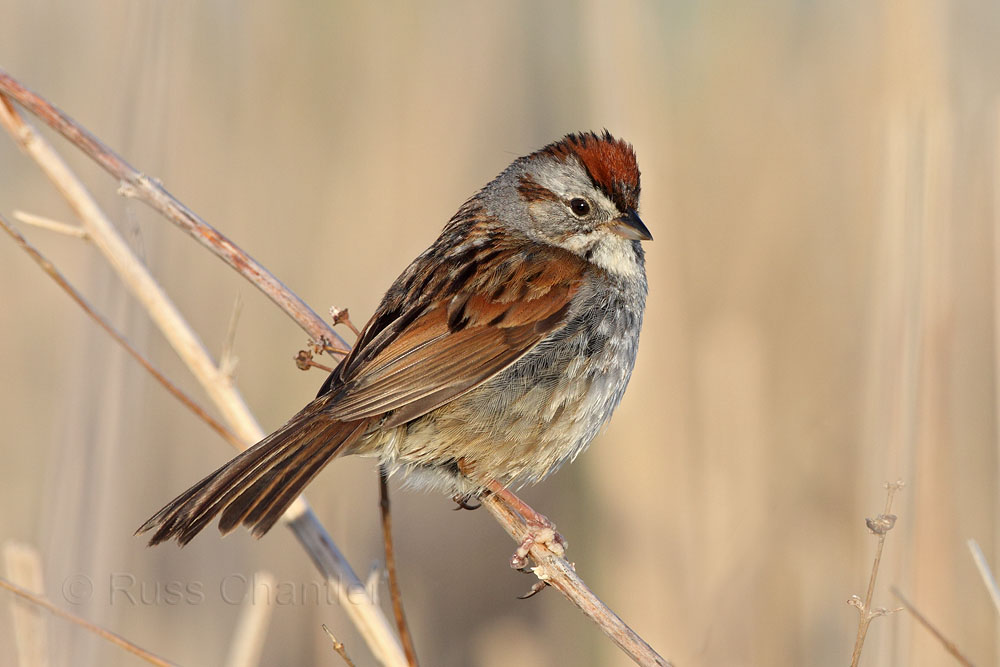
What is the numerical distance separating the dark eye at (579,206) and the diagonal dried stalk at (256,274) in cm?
71

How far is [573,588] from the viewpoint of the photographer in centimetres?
193

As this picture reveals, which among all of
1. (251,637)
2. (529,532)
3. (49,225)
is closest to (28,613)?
(251,637)

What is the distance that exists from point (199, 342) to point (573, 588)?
0.88 metres

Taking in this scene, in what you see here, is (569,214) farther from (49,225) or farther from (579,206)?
(49,225)

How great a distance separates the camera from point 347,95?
3721 mm

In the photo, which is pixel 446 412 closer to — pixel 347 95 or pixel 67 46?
pixel 347 95

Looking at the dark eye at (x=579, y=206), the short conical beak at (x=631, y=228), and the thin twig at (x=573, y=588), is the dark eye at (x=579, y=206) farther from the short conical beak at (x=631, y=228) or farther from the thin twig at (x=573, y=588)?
the thin twig at (x=573, y=588)

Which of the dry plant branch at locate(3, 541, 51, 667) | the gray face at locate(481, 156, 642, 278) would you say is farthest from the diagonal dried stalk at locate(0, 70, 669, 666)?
the gray face at locate(481, 156, 642, 278)

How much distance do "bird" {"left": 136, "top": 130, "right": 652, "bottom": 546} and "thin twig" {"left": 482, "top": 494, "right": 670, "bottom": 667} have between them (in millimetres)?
80

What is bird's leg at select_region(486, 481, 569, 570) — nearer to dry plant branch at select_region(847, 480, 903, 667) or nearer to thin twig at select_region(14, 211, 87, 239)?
dry plant branch at select_region(847, 480, 903, 667)

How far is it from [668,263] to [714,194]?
85 cm

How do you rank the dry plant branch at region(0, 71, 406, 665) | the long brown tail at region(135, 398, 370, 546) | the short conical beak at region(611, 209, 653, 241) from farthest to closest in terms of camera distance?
the short conical beak at region(611, 209, 653, 241)
the dry plant branch at region(0, 71, 406, 665)
the long brown tail at region(135, 398, 370, 546)

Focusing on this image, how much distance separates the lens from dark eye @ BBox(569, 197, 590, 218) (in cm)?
258

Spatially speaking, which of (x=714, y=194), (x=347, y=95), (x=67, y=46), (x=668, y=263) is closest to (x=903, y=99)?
(x=668, y=263)
